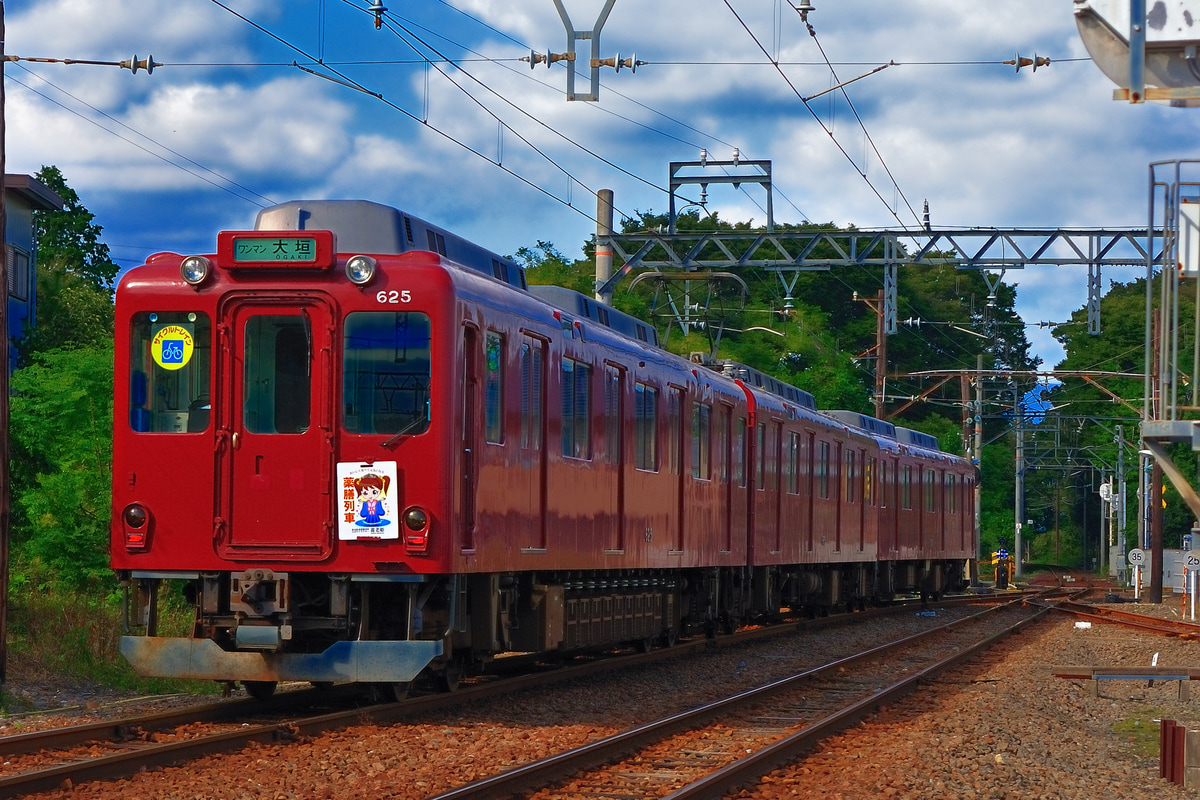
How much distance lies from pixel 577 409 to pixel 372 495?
124 inches

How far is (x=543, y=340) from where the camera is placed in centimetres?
1257

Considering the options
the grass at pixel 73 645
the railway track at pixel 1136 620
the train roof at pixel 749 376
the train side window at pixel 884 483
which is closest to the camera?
the grass at pixel 73 645

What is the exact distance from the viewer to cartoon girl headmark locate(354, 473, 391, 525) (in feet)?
34.7

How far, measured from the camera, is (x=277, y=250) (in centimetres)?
1089

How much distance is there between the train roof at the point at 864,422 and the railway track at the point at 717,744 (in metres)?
11.3

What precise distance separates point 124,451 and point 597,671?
17.8 feet

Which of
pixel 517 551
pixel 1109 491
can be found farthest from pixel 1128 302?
pixel 517 551

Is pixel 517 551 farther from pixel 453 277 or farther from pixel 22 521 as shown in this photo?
pixel 22 521

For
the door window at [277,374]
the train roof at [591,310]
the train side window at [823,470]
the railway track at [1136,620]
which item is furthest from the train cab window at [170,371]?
the railway track at [1136,620]

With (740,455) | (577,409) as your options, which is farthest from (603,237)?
(577,409)

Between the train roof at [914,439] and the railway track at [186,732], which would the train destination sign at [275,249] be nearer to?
the railway track at [186,732]

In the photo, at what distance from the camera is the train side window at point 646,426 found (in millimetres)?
15203

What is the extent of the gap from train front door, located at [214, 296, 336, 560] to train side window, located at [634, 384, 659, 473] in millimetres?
4867

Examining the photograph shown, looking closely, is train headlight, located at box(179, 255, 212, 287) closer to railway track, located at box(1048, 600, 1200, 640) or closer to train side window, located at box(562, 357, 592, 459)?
train side window, located at box(562, 357, 592, 459)
